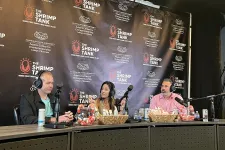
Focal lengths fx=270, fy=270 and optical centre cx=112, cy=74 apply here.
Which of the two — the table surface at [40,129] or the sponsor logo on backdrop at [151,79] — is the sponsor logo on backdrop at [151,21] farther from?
the table surface at [40,129]

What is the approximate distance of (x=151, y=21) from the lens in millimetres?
4496

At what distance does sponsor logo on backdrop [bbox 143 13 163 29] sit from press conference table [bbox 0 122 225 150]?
208 cm

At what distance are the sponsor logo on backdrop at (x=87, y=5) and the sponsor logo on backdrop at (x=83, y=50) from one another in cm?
49

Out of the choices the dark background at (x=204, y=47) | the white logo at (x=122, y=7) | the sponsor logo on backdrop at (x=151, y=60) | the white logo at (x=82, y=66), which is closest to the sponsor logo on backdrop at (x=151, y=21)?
the dark background at (x=204, y=47)

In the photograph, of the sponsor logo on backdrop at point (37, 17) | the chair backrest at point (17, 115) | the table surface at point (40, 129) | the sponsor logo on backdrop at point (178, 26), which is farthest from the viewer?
the sponsor logo on backdrop at point (178, 26)

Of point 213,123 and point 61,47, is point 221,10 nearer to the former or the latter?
point 213,123

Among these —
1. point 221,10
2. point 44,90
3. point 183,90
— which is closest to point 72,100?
point 44,90

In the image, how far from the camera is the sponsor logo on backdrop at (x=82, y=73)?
143 inches

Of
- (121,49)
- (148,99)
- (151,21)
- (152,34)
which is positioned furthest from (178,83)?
(121,49)

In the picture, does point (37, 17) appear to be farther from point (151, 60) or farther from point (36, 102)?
point (151, 60)

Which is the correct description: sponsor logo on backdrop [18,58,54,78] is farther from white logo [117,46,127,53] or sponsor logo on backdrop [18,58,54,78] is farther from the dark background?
the dark background

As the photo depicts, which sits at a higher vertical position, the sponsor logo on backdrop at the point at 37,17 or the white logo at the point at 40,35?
the sponsor logo on backdrop at the point at 37,17

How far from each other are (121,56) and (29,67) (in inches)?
57.1

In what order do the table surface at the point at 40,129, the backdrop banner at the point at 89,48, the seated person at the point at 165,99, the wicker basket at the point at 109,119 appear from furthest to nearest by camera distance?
the seated person at the point at 165,99
the backdrop banner at the point at 89,48
the wicker basket at the point at 109,119
the table surface at the point at 40,129
